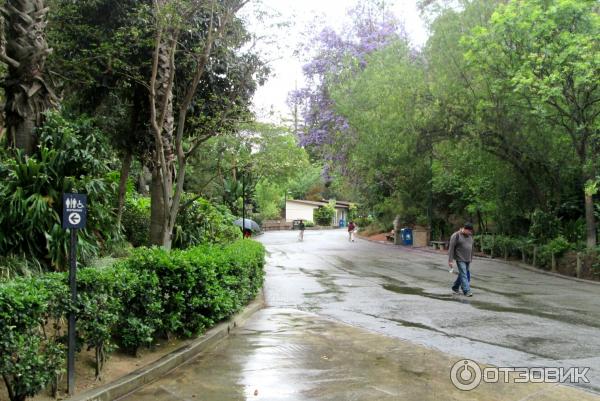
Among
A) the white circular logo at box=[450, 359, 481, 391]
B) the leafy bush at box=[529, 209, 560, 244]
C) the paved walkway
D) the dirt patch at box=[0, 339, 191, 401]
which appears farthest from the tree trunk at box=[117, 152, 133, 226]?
the leafy bush at box=[529, 209, 560, 244]

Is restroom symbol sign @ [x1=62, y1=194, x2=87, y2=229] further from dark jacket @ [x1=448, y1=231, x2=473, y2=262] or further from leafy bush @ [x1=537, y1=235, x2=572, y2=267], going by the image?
leafy bush @ [x1=537, y1=235, x2=572, y2=267]

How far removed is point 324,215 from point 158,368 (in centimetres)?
7240

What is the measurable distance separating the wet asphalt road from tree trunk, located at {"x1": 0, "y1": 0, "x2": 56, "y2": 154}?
6.08 m

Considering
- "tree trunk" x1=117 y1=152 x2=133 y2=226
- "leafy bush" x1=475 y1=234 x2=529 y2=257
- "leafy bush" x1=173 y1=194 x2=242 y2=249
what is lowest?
"leafy bush" x1=475 y1=234 x2=529 y2=257

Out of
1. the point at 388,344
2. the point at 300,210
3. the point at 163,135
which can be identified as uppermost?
the point at 163,135

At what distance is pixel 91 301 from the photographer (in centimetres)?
557

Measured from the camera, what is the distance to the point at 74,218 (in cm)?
550

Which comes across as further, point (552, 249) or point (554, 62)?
point (552, 249)

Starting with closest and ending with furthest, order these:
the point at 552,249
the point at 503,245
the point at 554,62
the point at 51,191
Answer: the point at 51,191
the point at 554,62
the point at 552,249
the point at 503,245

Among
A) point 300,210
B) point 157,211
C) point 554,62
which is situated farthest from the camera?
point 300,210

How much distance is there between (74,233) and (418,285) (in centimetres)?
1156

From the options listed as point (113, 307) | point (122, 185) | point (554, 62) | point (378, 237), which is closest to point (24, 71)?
point (122, 185)

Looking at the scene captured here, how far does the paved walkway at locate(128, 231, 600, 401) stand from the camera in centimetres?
582

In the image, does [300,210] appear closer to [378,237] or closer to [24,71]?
[378,237]
